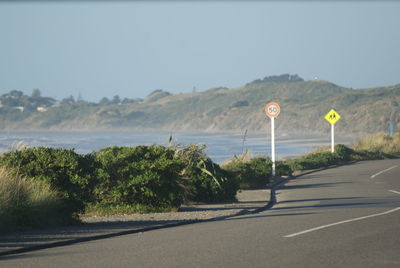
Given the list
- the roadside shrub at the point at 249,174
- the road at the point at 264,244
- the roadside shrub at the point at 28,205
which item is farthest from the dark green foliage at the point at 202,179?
the roadside shrub at the point at 28,205

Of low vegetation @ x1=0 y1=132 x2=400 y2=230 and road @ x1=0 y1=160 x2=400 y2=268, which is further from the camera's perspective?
low vegetation @ x1=0 y1=132 x2=400 y2=230

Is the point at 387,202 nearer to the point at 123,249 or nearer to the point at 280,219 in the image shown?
the point at 280,219

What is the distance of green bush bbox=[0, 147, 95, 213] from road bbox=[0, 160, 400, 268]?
2094 millimetres

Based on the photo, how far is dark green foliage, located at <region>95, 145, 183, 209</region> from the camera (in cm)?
1597

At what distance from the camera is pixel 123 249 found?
1068cm

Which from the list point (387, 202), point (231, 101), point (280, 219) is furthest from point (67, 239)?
point (231, 101)

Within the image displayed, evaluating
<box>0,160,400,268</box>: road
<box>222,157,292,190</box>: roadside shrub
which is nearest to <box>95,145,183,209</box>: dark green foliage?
<box>0,160,400,268</box>: road

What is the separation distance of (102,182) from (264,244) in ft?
19.3

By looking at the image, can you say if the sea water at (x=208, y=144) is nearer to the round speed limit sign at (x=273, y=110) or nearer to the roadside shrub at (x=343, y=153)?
the round speed limit sign at (x=273, y=110)

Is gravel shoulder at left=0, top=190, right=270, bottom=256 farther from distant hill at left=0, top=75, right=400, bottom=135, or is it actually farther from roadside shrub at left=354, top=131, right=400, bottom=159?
distant hill at left=0, top=75, right=400, bottom=135

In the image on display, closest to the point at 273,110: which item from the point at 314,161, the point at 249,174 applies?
the point at 249,174

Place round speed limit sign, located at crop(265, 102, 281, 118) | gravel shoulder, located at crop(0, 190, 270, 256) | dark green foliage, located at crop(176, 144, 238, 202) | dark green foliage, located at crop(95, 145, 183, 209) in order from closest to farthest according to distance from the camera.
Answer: gravel shoulder, located at crop(0, 190, 270, 256) < dark green foliage, located at crop(95, 145, 183, 209) < dark green foliage, located at crop(176, 144, 238, 202) < round speed limit sign, located at crop(265, 102, 281, 118)

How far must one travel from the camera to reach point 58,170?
14.1 m

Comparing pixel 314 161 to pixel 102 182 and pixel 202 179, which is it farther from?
pixel 102 182
